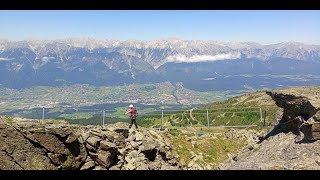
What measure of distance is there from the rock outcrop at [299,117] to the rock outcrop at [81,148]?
23.7 feet

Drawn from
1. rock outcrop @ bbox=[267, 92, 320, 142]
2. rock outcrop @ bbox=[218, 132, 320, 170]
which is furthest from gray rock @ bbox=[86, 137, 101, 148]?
rock outcrop @ bbox=[267, 92, 320, 142]

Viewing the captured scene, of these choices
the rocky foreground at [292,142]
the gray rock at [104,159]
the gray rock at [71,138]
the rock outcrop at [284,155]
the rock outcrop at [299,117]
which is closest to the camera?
the rock outcrop at [284,155]

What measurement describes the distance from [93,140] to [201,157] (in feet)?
26.3

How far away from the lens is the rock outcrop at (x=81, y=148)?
639 inches

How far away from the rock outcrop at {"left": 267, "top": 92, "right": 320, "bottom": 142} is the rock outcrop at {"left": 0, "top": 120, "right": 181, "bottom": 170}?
7.21 m

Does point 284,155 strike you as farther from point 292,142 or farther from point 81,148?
point 81,148

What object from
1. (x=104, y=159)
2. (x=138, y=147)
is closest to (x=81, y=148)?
(x=104, y=159)

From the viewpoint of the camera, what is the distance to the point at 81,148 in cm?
2038

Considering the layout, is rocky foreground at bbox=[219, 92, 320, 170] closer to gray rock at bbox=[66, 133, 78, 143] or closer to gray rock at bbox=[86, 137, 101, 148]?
gray rock at bbox=[86, 137, 101, 148]

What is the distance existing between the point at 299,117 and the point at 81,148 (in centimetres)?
1140

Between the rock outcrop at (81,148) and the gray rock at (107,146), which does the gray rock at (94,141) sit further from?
the gray rock at (107,146)

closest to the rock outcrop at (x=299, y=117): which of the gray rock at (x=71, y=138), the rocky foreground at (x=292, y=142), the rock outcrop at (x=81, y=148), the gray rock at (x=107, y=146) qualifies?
the rocky foreground at (x=292, y=142)
